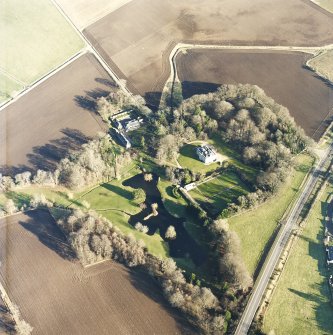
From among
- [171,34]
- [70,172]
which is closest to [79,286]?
[70,172]

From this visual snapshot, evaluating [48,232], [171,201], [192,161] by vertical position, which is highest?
[192,161]

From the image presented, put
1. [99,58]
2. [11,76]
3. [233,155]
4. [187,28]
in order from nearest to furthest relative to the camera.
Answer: [233,155]
[11,76]
[99,58]
[187,28]

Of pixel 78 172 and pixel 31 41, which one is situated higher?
pixel 31 41

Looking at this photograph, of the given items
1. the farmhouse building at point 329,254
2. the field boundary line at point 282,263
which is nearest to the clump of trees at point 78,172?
the field boundary line at point 282,263

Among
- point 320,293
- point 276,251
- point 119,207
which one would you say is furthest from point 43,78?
point 320,293

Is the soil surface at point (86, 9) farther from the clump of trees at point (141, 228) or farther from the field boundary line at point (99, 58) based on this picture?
the clump of trees at point (141, 228)

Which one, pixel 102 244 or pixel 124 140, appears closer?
pixel 102 244

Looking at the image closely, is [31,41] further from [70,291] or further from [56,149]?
[70,291]
